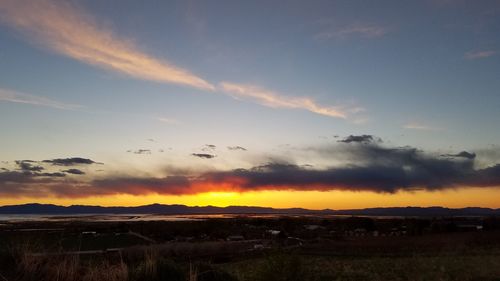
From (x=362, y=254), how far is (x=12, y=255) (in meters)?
49.3

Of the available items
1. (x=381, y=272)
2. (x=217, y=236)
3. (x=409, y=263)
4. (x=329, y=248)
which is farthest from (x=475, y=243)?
(x=217, y=236)

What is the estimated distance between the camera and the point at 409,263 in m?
40.1

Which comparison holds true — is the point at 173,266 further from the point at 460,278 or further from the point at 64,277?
the point at 460,278

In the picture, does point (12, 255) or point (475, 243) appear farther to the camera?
point (475, 243)

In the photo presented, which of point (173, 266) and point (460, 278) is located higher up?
point (173, 266)

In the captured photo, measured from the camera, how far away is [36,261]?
920cm

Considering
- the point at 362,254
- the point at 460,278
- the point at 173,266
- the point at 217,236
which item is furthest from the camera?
the point at 217,236

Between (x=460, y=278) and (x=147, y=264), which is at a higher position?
(x=147, y=264)

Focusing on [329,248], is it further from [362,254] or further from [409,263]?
[409,263]

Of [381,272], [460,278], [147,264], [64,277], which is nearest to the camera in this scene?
[64,277]

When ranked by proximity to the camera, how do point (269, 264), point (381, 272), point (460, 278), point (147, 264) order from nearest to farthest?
point (147, 264), point (269, 264), point (460, 278), point (381, 272)

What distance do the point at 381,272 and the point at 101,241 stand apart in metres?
51.2

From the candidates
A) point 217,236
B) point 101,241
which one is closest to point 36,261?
point 101,241

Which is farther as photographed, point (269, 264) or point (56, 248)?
point (269, 264)
